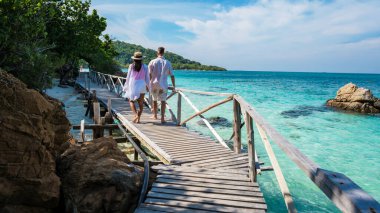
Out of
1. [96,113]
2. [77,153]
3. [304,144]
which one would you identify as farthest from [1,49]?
[304,144]

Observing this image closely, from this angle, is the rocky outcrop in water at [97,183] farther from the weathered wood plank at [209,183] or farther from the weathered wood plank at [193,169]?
the weathered wood plank at [193,169]

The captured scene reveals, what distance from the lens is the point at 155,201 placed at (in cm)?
400

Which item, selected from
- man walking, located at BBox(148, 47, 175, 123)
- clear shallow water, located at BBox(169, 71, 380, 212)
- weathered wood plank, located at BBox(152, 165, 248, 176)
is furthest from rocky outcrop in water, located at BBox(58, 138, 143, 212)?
clear shallow water, located at BBox(169, 71, 380, 212)

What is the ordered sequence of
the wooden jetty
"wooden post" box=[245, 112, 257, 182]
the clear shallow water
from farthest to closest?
the clear shallow water, "wooden post" box=[245, 112, 257, 182], the wooden jetty

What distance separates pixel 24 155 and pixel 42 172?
0.35 meters

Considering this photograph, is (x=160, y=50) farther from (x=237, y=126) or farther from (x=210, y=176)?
(x=210, y=176)

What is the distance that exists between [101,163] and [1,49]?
837 centimetres

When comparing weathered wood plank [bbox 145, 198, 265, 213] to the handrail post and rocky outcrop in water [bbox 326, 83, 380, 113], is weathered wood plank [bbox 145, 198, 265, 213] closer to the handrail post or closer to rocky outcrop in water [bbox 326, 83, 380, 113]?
the handrail post

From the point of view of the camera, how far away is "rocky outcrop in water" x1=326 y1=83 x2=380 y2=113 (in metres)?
24.3

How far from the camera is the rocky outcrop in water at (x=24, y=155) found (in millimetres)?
3668

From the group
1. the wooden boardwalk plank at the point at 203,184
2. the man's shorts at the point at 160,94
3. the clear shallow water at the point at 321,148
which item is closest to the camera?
→ the wooden boardwalk plank at the point at 203,184

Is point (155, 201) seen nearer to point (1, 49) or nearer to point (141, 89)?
point (141, 89)

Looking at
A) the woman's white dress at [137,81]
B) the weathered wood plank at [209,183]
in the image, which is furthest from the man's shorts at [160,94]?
the weathered wood plank at [209,183]

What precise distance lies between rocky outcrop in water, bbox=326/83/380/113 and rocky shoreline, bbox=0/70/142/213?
978 inches
